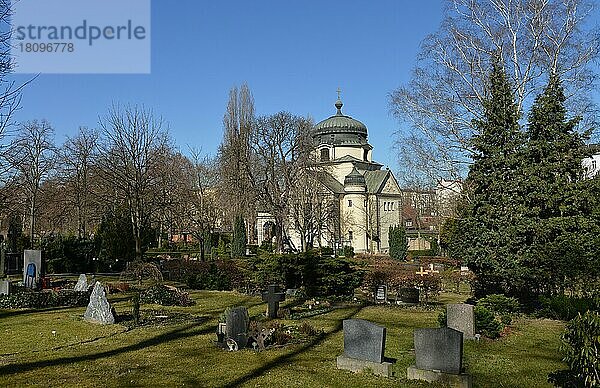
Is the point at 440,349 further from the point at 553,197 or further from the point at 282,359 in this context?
the point at 553,197

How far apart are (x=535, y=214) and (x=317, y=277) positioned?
24.8ft

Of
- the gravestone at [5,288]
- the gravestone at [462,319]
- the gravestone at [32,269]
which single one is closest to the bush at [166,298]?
the gravestone at [5,288]

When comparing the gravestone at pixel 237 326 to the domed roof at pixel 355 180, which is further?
the domed roof at pixel 355 180

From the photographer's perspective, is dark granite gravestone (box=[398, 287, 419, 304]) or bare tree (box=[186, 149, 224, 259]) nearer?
dark granite gravestone (box=[398, 287, 419, 304])

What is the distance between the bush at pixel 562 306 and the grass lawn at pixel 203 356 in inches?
21.1

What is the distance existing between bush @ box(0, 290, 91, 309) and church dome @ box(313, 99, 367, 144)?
46.1 meters

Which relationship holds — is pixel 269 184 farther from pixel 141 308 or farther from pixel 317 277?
pixel 141 308

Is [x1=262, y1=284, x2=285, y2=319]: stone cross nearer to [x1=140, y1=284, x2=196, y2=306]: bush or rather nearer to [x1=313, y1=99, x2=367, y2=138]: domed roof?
[x1=140, y1=284, x2=196, y2=306]: bush

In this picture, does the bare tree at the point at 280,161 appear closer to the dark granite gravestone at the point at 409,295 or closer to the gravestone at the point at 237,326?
the dark granite gravestone at the point at 409,295

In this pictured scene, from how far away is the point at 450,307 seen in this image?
11898 millimetres

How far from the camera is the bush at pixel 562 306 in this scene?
1451cm

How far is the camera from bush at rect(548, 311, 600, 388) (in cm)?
627

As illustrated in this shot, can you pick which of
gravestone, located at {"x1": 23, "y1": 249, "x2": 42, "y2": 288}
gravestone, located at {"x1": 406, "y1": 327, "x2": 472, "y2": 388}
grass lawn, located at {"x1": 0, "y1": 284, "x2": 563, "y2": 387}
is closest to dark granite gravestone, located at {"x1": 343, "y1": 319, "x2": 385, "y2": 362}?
grass lawn, located at {"x1": 0, "y1": 284, "x2": 563, "y2": 387}

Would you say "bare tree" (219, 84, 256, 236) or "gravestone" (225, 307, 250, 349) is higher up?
"bare tree" (219, 84, 256, 236)
